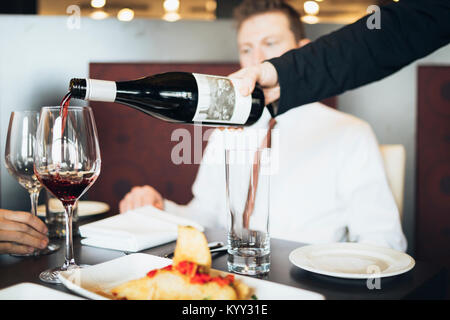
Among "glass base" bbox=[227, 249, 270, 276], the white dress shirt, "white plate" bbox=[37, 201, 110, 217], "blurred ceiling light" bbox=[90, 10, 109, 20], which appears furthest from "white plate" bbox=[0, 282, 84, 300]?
"blurred ceiling light" bbox=[90, 10, 109, 20]

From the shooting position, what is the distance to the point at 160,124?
2.26 meters

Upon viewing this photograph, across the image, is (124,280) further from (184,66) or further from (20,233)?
(184,66)

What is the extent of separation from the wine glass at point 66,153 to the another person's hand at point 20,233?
0.38ft

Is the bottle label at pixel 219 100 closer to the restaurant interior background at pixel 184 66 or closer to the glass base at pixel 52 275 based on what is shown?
the glass base at pixel 52 275

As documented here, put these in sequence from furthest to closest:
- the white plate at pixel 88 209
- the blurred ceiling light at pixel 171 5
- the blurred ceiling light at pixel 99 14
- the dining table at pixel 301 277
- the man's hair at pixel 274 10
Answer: the blurred ceiling light at pixel 171 5 → the blurred ceiling light at pixel 99 14 → the man's hair at pixel 274 10 → the white plate at pixel 88 209 → the dining table at pixel 301 277

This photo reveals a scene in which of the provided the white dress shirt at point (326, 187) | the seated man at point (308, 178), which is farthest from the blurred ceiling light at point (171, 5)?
the white dress shirt at point (326, 187)

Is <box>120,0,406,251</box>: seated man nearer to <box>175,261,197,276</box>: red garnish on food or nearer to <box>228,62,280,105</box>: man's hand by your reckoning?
<box>228,62,280,105</box>: man's hand

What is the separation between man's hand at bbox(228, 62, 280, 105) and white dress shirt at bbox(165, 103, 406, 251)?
0.38 metres

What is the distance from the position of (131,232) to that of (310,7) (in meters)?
2.13

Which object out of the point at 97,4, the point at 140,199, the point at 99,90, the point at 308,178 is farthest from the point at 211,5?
the point at 99,90

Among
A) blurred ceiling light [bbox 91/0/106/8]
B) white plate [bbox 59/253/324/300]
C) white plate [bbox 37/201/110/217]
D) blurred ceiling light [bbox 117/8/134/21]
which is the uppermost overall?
blurred ceiling light [bbox 91/0/106/8]

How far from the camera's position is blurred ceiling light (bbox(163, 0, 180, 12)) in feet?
8.51

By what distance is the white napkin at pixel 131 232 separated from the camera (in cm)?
87
